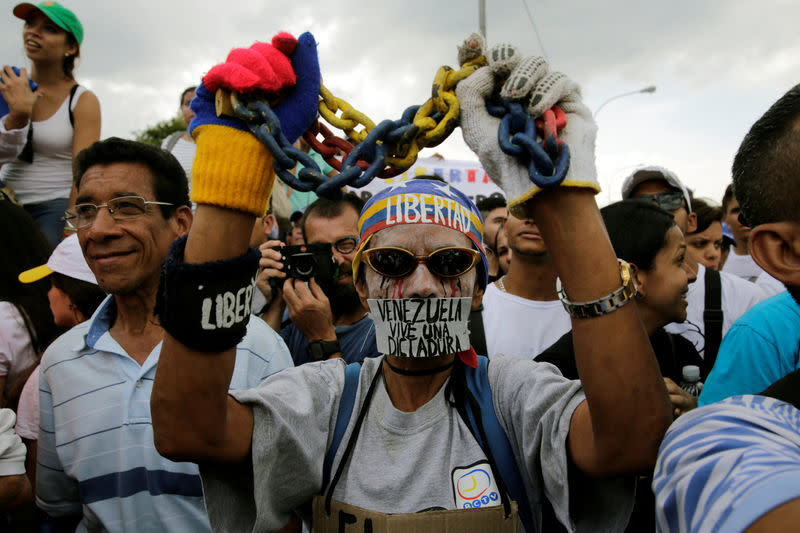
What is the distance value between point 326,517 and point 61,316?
2.19 metres

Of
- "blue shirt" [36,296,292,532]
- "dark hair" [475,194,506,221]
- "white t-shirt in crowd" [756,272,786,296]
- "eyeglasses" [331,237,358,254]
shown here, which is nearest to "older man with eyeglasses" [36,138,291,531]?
"blue shirt" [36,296,292,532]

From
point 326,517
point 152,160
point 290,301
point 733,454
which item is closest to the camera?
point 733,454

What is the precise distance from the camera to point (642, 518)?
253 centimetres

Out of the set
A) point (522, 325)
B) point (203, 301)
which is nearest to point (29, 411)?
point (203, 301)

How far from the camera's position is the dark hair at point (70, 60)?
14.2 feet

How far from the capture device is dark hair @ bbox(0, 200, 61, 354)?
9.64 ft

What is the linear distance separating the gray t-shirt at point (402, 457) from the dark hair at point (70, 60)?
3875 millimetres

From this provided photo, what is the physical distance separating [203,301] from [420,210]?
718 mm

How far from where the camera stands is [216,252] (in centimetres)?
140

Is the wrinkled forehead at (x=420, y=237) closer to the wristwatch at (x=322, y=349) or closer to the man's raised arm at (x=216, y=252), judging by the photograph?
the man's raised arm at (x=216, y=252)

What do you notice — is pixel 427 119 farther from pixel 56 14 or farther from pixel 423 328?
pixel 56 14

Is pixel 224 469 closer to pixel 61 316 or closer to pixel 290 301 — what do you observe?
pixel 290 301

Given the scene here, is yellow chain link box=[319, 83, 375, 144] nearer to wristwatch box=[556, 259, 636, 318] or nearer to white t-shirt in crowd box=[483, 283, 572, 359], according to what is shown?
wristwatch box=[556, 259, 636, 318]

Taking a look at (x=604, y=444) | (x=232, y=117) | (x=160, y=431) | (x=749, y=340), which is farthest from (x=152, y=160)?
(x=749, y=340)
